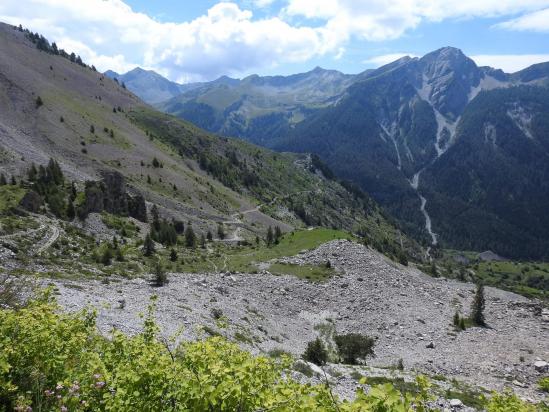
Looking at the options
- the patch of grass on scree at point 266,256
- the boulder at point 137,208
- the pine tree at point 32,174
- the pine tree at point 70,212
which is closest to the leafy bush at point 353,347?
the patch of grass on scree at point 266,256

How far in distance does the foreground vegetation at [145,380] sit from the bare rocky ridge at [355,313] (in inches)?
503

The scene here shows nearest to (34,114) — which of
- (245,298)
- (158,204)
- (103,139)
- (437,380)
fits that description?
(103,139)

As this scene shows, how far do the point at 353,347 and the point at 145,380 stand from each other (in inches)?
1281

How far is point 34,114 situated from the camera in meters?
122

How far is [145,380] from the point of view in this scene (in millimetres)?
9742

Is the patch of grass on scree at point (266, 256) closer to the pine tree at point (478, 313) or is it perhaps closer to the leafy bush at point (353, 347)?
the leafy bush at point (353, 347)

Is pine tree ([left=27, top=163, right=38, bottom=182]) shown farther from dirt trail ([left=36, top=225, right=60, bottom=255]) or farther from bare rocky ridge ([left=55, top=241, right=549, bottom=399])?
bare rocky ridge ([left=55, top=241, right=549, bottom=399])

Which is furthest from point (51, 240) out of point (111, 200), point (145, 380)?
point (145, 380)

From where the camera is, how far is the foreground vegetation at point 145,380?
8.48 metres

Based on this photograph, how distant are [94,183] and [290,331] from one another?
1928 inches

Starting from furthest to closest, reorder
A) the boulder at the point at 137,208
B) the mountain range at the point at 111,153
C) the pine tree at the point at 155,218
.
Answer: the mountain range at the point at 111,153, the boulder at the point at 137,208, the pine tree at the point at 155,218

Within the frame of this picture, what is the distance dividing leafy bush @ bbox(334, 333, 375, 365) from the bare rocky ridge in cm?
106

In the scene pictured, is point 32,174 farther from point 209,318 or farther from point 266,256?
point 209,318

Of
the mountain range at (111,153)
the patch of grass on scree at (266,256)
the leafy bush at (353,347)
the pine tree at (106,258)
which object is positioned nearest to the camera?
the leafy bush at (353,347)
